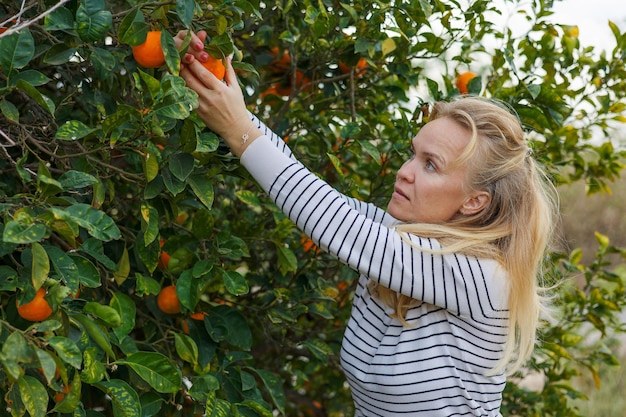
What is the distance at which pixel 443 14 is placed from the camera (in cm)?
172

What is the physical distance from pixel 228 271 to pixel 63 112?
46 centimetres

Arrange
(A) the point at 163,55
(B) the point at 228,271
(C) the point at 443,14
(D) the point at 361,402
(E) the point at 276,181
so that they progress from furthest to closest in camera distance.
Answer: (C) the point at 443,14 < (D) the point at 361,402 < (B) the point at 228,271 < (E) the point at 276,181 < (A) the point at 163,55

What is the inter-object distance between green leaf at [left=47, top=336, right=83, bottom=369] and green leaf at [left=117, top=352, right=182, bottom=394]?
228 mm

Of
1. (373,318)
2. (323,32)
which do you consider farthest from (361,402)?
(323,32)

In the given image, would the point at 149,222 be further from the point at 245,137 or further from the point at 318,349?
the point at 318,349

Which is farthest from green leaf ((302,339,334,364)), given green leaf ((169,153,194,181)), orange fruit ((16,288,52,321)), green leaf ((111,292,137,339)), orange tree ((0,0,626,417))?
orange fruit ((16,288,52,321))

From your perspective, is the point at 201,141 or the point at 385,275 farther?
the point at 385,275

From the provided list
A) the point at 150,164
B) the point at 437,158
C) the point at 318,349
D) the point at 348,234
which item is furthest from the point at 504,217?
the point at 150,164

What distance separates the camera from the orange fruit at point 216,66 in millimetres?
1273

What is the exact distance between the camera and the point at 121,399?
1.17 meters

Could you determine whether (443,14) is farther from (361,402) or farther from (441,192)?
(361,402)

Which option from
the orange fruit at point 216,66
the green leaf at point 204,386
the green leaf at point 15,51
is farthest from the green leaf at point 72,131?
the green leaf at point 204,386

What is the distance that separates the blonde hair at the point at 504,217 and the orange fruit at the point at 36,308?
0.63 meters

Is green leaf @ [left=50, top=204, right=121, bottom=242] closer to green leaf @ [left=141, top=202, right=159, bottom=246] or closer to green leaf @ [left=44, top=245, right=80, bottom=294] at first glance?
green leaf @ [left=44, top=245, right=80, bottom=294]
